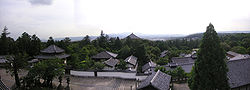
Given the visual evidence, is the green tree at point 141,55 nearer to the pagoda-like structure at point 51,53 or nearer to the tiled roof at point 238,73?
the pagoda-like structure at point 51,53

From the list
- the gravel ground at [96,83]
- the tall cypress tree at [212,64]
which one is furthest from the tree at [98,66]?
the tall cypress tree at [212,64]

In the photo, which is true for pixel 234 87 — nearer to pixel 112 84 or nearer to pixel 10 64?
pixel 112 84

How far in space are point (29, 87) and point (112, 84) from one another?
346 inches

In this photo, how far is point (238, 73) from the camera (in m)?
12.8

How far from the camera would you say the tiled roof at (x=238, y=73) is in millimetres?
12094

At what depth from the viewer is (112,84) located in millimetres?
18250

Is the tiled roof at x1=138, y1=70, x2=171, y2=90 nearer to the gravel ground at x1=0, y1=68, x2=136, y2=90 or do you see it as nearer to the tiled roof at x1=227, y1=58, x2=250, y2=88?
the gravel ground at x1=0, y1=68, x2=136, y2=90

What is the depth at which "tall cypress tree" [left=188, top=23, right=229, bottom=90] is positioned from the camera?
9.83m

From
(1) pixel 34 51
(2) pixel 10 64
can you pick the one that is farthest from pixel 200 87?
(1) pixel 34 51

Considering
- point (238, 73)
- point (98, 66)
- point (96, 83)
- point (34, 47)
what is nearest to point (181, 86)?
point (238, 73)

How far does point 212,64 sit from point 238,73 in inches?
193

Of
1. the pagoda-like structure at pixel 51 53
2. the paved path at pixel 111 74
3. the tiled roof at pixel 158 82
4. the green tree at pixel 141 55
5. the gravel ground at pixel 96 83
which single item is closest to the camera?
the tiled roof at pixel 158 82

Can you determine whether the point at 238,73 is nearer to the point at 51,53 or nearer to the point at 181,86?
the point at 181,86

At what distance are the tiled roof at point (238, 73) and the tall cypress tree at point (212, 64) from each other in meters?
3.07
